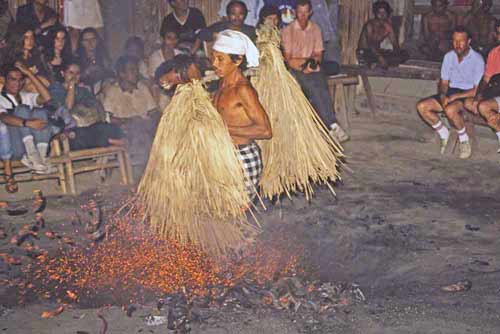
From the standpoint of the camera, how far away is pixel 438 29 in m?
9.79

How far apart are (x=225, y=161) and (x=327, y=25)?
482 centimetres

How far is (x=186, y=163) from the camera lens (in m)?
4.63

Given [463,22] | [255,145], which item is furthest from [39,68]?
[463,22]

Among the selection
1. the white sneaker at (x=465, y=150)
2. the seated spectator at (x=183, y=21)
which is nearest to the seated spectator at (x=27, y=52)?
the seated spectator at (x=183, y=21)

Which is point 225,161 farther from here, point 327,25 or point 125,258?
point 327,25

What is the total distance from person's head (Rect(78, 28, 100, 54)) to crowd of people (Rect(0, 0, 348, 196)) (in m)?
0.01

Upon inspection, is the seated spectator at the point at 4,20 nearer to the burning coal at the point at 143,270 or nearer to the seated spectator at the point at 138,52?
the seated spectator at the point at 138,52

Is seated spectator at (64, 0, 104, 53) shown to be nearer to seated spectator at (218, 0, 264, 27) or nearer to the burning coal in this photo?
seated spectator at (218, 0, 264, 27)

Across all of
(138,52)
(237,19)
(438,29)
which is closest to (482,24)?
(438,29)

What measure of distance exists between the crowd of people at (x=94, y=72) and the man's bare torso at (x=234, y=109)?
2.07m

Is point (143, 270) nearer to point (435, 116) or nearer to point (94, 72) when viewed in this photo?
point (94, 72)

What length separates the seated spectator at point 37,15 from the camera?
754 cm

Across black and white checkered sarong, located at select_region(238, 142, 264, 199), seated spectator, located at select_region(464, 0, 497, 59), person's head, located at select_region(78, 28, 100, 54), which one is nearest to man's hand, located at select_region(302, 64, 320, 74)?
person's head, located at select_region(78, 28, 100, 54)

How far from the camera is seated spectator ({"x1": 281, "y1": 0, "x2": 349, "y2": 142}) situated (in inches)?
319
